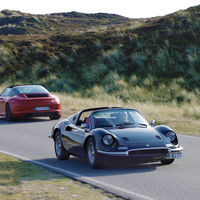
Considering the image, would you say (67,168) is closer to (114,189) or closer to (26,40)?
(114,189)

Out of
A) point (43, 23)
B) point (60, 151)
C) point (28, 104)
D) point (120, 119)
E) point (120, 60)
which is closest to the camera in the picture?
point (120, 119)

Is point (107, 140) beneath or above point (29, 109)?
above

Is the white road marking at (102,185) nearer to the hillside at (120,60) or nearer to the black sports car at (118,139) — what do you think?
the black sports car at (118,139)

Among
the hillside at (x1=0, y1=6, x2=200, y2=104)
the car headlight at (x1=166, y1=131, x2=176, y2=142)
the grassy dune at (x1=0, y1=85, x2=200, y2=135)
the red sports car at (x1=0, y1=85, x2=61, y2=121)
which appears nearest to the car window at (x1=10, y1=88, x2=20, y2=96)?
the red sports car at (x1=0, y1=85, x2=61, y2=121)

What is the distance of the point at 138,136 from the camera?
371 inches

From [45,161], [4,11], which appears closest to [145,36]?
[45,161]

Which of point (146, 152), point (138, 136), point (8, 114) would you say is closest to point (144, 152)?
point (146, 152)

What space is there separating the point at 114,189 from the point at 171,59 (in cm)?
3506

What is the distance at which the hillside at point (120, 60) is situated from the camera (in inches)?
1423

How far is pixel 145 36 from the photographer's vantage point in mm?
48375

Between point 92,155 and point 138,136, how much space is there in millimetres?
989

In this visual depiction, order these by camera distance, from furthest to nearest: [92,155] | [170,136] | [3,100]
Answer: [3,100]
[170,136]
[92,155]

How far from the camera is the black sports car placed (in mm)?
9188

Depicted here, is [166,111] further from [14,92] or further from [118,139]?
[118,139]
